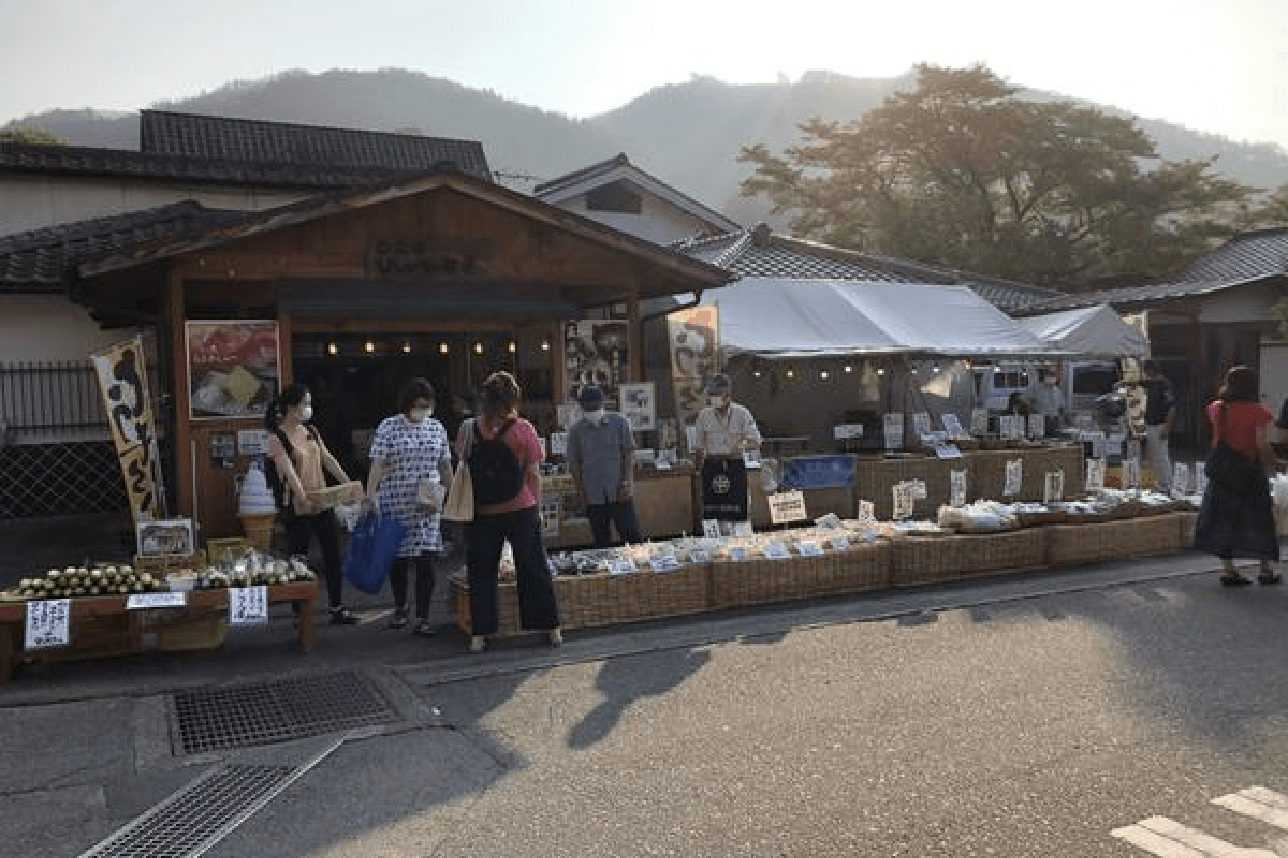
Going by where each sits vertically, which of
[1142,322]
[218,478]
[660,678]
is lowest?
[660,678]

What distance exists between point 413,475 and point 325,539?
86cm

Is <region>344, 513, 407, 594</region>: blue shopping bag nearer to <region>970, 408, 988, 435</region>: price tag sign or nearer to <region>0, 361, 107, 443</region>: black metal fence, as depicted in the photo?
<region>0, 361, 107, 443</region>: black metal fence

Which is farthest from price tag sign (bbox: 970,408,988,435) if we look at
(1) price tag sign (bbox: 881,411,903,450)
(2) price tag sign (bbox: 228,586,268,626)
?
(2) price tag sign (bbox: 228,586,268,626)

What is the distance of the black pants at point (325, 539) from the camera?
718 cm

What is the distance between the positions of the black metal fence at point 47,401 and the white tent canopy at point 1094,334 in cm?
1345

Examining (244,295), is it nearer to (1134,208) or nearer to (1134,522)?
(1134,522)

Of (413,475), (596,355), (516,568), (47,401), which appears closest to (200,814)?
(516,568)

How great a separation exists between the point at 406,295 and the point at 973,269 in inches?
905

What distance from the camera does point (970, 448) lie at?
13.2m

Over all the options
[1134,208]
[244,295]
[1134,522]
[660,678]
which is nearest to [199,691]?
[660,678]

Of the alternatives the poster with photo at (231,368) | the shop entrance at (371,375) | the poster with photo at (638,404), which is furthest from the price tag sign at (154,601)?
the shop entrance at (371,375)

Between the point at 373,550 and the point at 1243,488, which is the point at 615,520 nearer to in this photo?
the point at 373,550

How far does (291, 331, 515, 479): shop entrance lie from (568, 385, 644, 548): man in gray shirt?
6.40m

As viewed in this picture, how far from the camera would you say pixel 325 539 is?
23.6 ft
